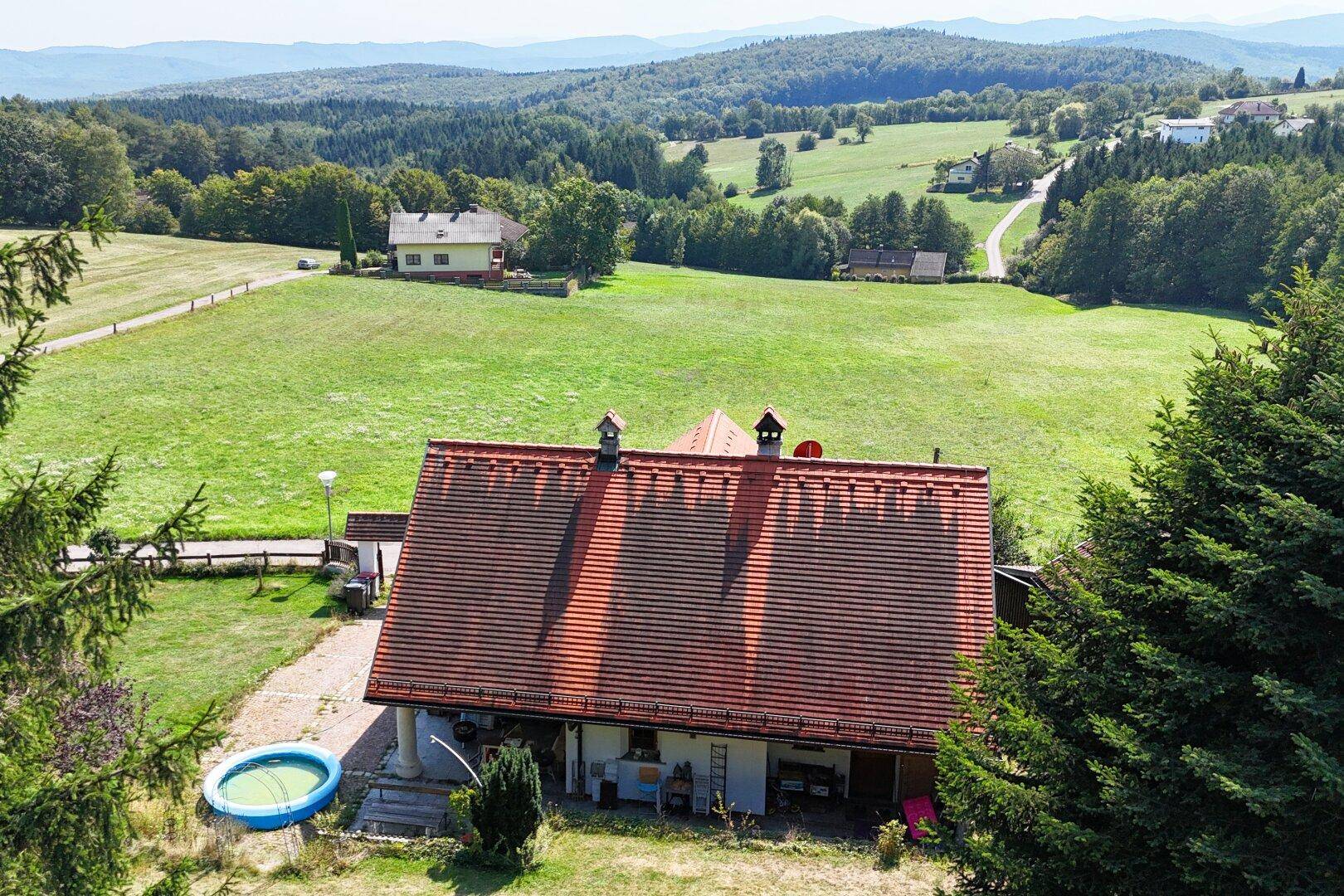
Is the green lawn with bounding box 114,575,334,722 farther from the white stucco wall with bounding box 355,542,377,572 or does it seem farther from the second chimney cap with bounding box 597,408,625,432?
the second chimney cap with bounding box 597,408,625,432

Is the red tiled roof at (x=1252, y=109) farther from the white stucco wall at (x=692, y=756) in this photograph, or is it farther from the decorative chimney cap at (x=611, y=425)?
the white stucco wall at (x=692, y=756)

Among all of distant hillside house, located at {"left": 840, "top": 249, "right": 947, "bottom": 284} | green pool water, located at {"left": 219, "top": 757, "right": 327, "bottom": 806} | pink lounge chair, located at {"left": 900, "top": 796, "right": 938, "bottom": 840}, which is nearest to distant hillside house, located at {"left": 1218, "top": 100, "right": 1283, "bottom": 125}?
distant hillside house, located at {"left": 840, "top": 249, "right": 947, "bottom": 284}

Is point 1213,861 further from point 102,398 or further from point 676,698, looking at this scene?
point 102,398

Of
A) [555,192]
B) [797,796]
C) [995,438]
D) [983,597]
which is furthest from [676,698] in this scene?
[555,192]

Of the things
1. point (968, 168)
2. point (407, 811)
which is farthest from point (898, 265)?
point (407, 811)

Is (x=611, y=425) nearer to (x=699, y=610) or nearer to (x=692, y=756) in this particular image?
(x=699, y=610)
